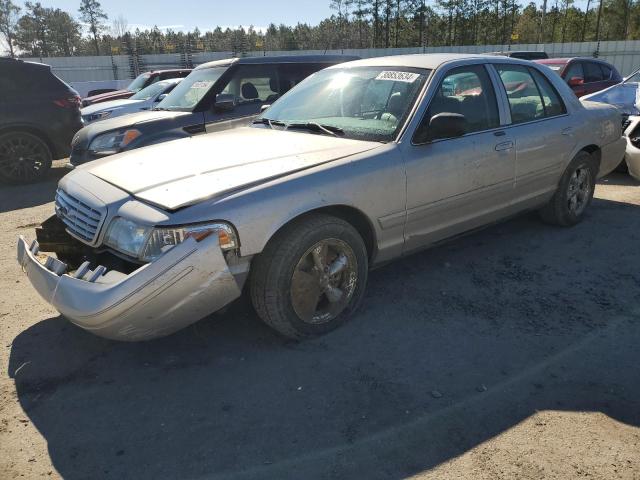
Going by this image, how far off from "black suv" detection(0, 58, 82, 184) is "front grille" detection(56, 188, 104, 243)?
18.8 ft

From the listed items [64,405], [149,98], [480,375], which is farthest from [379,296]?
[149,98]

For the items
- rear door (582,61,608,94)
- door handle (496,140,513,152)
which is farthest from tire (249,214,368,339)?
rear door (582,61,608,94)

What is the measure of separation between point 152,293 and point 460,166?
2.38 m

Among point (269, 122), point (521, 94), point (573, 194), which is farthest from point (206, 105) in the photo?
point (573, 194)

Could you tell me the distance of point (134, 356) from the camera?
3215 millimetres

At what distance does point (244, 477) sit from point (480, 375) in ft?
4.66

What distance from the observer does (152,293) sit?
8.55 feet

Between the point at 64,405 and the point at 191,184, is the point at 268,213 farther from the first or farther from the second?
the point at 64,405

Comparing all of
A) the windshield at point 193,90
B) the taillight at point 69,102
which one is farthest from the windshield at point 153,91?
the windshield at point 193,90

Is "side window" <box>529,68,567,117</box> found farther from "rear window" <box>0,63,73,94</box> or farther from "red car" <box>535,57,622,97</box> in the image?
"rear window" <box>0,63,73,94</box>

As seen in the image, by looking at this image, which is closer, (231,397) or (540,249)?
(231,397)

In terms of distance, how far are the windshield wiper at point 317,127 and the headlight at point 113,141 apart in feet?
11.1

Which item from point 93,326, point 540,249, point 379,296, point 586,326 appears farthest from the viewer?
point 540,249

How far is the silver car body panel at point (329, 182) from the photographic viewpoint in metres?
2.79
